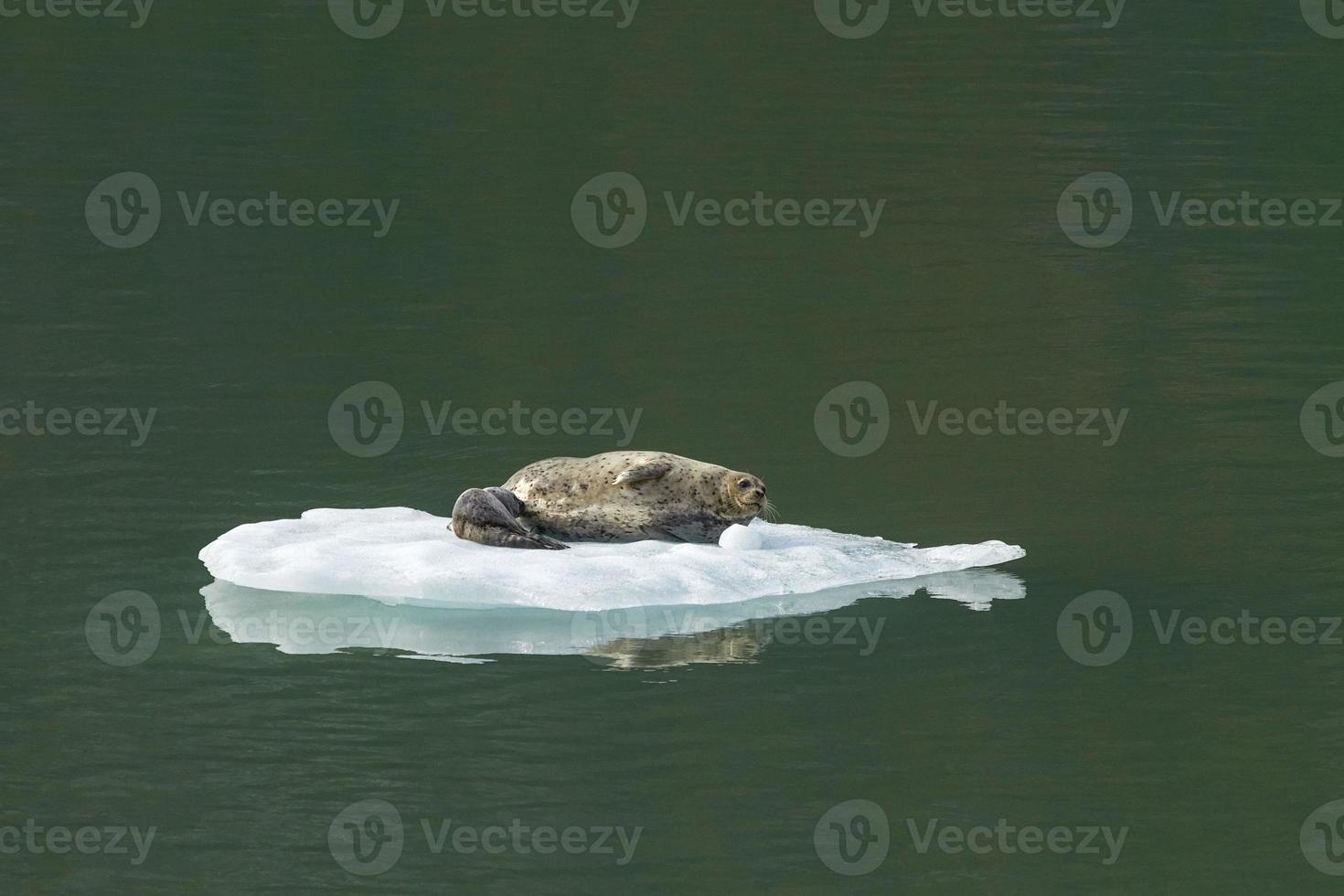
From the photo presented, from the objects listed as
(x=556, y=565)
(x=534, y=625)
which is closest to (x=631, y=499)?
(x=556, y=565)

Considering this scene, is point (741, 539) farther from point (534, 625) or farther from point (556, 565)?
point (534, 625)

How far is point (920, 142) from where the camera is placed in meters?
33.5

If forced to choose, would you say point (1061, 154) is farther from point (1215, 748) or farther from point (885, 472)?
point (1215, 748)

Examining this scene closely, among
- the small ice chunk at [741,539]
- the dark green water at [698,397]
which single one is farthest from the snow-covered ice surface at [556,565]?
the dark green water at [698,397]

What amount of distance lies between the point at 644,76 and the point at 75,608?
24.2 metres

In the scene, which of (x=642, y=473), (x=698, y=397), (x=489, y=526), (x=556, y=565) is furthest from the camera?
(x=698, y=397)

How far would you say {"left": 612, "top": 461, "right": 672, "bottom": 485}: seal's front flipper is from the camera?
55.7 feet

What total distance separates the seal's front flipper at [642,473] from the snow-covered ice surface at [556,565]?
78 centimetres

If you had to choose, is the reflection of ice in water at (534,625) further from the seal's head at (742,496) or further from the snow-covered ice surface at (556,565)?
the seal's head at (742,496)

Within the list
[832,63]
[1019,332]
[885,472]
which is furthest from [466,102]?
[885,472]

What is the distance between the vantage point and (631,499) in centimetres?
1694

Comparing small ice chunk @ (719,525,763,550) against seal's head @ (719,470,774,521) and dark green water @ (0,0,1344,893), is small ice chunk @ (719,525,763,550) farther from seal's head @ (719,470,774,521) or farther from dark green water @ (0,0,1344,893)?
dark green water @ (0,0,1344,893)

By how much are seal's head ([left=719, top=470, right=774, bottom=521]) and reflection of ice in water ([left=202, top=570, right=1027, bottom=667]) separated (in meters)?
1.47

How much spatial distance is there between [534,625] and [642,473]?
233 cm
